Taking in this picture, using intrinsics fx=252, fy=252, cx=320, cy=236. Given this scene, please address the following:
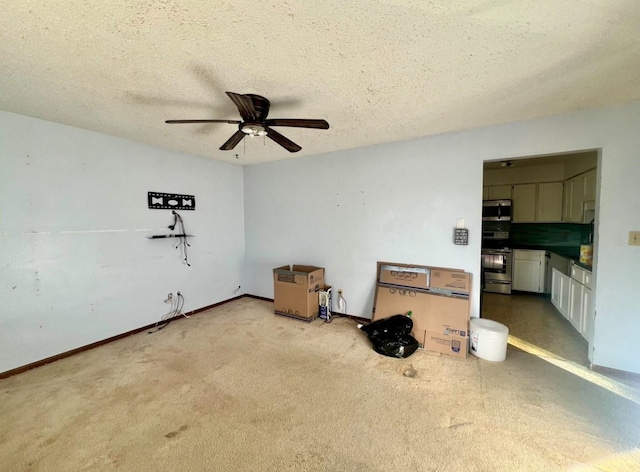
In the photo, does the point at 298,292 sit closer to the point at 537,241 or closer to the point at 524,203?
the point at 524,203

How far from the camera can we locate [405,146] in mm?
3203

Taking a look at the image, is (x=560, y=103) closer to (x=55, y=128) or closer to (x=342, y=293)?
(x=342, y=293)

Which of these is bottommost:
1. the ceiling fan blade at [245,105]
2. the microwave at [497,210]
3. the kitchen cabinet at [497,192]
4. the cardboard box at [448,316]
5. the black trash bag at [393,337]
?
the black trash bag at [393,337]

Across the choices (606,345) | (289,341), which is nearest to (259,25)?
(289,341)

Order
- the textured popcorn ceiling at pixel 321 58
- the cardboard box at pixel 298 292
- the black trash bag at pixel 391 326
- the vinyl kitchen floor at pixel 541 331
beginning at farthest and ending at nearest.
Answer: the cardboard box at pixel 298 292, the black trash bag at pixel 391 326, the vinyl kitchen floor at pixel 541 331, the textured popcorn ceiling at pixel 321 58

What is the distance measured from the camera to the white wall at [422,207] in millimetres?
2252

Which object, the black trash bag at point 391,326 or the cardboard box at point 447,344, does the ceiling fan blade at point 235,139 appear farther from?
the cardboard box at point 447,344

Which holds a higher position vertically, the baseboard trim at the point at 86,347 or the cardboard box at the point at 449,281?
the cardboard box at the point at 449,281

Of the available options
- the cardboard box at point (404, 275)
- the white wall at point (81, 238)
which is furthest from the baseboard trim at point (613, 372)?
the white wall at point (81, 238)

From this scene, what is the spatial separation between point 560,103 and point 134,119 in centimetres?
396

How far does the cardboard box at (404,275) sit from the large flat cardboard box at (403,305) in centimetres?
8

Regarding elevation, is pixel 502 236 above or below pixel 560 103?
below

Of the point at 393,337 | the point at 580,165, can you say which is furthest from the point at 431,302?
the point at 580,165

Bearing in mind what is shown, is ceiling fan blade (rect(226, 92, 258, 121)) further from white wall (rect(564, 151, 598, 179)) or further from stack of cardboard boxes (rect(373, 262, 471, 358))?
white wall (rect(564, 151, 598, 179))
